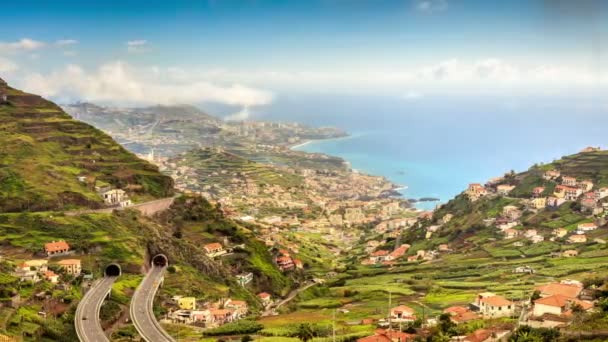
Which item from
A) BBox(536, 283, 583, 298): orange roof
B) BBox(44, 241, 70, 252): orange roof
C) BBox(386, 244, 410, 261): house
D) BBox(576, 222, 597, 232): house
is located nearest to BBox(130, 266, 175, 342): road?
BBox(44, 241, 70, 252): orange roof

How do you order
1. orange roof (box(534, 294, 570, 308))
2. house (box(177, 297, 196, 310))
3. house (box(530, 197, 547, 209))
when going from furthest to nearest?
house (box(530, 197, 547, 209)), house (box(177, 297, 196, 310)), orange roof (box(534, 294, 570, 308))

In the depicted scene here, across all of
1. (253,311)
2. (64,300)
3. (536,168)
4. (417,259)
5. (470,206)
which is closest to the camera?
(64,300)

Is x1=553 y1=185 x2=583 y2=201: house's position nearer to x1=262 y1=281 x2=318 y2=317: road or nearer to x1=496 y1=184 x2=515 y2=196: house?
x1=496 y1=184 x2=515 y2=196: house

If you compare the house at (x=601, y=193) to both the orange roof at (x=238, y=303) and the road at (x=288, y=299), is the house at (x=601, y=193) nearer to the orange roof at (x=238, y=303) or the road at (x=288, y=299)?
the road at (x=288, y=299)

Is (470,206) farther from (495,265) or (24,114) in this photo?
(24,114)

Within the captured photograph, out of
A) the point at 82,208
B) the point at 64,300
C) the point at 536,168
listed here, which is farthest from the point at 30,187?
the point at 536,168

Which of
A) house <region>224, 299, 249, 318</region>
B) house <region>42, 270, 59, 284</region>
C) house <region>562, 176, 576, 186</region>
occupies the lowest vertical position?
house <region>224, 299, 249, 318</region>

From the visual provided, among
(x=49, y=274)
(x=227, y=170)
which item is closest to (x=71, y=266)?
(x=49, y=274)
